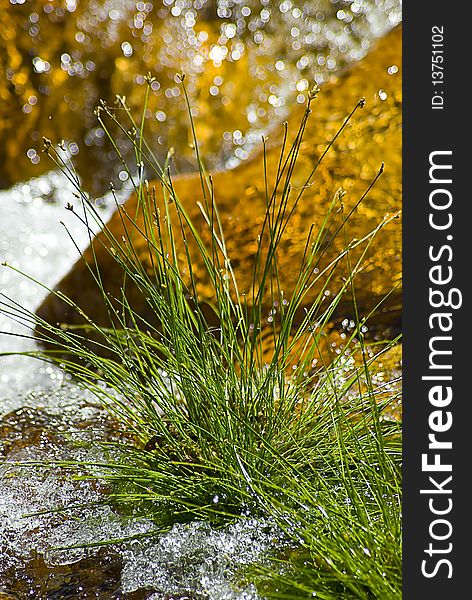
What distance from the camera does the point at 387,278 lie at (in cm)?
228

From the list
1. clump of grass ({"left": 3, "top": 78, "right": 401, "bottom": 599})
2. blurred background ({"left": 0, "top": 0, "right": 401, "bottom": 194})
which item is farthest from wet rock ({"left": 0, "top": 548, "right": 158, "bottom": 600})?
blurred background ({"left": 0, "top": 0, "right": 401, "bottom": 194})

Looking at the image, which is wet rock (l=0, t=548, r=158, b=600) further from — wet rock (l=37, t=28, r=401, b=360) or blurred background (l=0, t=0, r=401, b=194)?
blurred background (l=0, t=0, r=401, b=194)

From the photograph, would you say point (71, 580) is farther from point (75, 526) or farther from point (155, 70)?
point (155, 70)

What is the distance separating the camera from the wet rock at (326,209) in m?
2.32

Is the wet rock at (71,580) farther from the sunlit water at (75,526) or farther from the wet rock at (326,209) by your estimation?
the wet rock at (326,209)

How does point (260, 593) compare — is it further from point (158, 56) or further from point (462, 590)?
point (158, 56)

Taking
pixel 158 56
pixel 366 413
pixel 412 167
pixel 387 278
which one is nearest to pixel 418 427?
pixel 366 413

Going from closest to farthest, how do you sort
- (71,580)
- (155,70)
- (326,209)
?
(71,580), (326,209), (155,70)

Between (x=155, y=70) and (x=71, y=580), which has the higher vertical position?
(x=155, y=70)

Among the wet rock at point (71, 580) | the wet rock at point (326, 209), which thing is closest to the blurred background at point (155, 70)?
the wet rock at point (326, 209)

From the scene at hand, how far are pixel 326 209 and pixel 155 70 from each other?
165 centimetres

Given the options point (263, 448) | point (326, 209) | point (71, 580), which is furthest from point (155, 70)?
point (71, 580)

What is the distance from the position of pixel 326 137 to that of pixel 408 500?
151 centimetres

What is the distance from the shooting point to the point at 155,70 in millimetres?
3701
